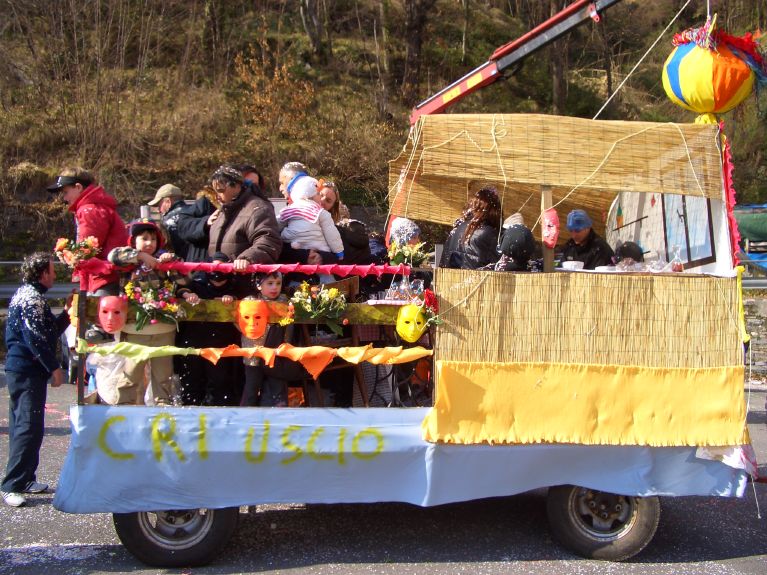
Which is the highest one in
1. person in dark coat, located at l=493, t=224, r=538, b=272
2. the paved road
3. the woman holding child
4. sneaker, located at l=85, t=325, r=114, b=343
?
the woman holding child

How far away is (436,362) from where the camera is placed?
426 cm

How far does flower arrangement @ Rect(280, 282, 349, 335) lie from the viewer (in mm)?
4281

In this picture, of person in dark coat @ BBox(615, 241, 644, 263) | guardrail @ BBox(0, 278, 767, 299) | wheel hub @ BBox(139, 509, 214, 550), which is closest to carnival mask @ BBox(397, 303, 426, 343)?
wheel hub @ BBox(139, 509, 214, 550)

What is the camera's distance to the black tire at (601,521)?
4.42m

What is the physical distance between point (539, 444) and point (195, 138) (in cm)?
1461

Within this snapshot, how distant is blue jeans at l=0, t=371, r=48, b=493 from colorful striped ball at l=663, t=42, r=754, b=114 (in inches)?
188

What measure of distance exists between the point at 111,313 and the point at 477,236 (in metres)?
2.19

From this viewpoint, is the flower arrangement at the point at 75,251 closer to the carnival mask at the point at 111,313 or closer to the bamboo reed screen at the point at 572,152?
the carnival mask at the point at 111,313

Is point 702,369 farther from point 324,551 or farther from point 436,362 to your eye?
point 324,551

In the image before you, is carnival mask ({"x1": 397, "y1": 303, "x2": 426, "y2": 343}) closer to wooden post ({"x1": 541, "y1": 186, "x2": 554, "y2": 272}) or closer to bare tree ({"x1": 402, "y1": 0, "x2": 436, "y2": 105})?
wooden post ({"x1": 541, "y1": 186, "x2": 554, "y2": 272})

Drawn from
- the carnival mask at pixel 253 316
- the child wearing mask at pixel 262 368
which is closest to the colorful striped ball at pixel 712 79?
the child wearing mask at pixel 262 368

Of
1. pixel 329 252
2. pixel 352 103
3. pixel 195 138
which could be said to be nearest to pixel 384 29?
pixel 352 103

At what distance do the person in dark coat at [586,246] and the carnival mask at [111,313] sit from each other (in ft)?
11.0

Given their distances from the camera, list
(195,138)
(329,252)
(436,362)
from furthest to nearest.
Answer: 1. (195,138)
2. (329,252)
3. (436,362)
